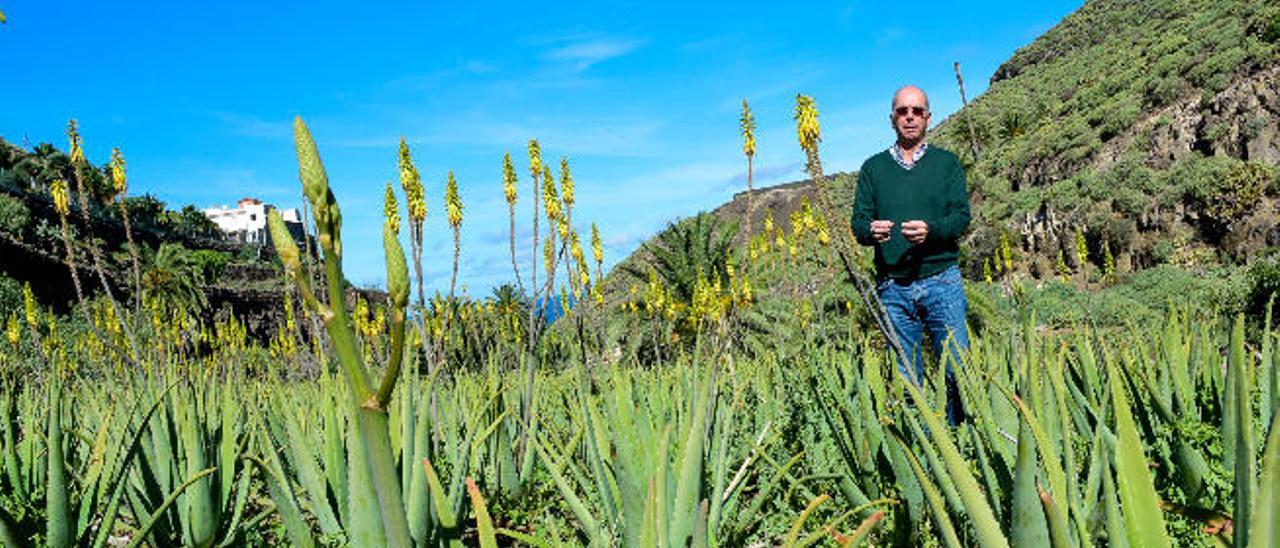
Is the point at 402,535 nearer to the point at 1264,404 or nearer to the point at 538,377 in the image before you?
the point at 1264,404

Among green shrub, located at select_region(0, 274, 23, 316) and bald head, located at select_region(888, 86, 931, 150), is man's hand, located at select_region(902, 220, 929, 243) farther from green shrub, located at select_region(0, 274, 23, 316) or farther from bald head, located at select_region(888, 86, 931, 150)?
green shrub, located at select_region(0, 274, 23, 316)

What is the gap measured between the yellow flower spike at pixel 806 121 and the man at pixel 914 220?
298mm

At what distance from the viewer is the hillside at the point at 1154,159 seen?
51.3 ft

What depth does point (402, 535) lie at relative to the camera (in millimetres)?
718

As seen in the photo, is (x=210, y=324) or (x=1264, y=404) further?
(x=210, y=324)

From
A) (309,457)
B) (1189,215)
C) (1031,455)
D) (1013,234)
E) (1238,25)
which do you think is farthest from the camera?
(1238,25)

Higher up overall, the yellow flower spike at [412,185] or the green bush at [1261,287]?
the yellow flower spike at [412,185]

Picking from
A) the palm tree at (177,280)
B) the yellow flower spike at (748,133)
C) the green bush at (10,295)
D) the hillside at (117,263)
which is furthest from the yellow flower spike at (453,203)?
the green bush at (10,295)

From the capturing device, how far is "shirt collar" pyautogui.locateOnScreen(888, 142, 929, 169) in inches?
134

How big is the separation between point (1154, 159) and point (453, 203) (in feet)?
67.3

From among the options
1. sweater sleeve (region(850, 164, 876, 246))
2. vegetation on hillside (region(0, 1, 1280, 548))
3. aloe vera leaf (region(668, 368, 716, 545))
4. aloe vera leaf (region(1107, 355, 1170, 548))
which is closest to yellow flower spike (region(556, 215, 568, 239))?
vegetation on hillside (region(0, 1, 1280, 548))

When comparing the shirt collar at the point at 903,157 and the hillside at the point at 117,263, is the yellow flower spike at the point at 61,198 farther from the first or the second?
the hillside at the point at 117,263

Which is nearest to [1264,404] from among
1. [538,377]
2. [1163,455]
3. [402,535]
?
[1163,455]

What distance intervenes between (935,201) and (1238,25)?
25.2 m
